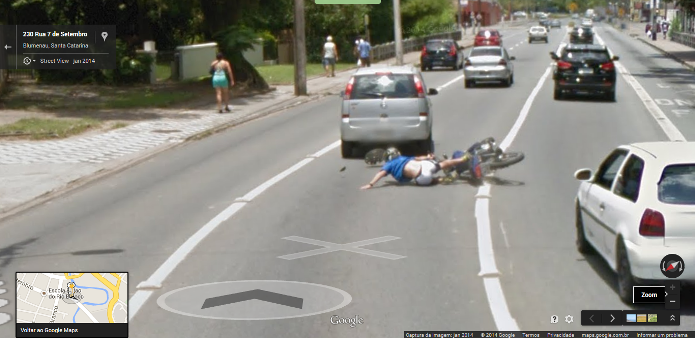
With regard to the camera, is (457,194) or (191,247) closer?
(191,247)

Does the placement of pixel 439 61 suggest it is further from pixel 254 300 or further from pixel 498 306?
pixel 498 306

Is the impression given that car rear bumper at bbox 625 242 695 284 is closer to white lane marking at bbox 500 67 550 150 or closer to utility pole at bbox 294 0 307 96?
white lane marking at bbox 500 67 550 150

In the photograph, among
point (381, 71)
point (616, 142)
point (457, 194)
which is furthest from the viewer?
point (616, 142)

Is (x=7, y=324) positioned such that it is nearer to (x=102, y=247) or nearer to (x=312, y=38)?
(x=102, y=247)

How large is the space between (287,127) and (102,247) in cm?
1608

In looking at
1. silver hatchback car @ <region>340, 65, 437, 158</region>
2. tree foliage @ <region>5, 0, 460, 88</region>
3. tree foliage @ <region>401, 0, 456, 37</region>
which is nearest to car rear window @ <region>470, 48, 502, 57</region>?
tree foliage @ <region>5, 0, 460, 88</region>

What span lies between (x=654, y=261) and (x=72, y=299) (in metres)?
5.02

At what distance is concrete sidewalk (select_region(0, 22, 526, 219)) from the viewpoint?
18734mm

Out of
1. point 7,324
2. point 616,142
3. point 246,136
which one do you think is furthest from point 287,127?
point 7,324

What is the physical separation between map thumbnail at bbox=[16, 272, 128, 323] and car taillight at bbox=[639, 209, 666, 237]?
459 cm

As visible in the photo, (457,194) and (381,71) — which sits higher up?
(381,71)

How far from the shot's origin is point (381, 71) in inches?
864

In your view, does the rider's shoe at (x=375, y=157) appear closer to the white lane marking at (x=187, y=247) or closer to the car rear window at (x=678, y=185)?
the white lane marking at (x=187, y=247)

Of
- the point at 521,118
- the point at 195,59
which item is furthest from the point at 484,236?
the point at 195,59
